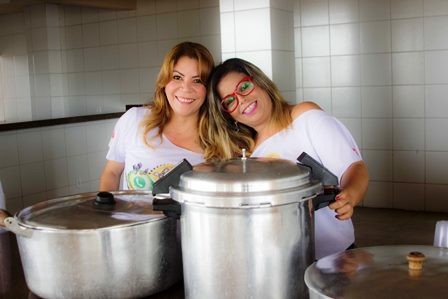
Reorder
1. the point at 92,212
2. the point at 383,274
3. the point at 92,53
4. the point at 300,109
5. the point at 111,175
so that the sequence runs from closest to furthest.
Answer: the point at 383,274
the point at 92,212
the point at 300,109
the point at 111,175
the point at 92,53

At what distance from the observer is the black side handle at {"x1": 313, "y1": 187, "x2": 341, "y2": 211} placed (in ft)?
3.28

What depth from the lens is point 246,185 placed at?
0.88 metres

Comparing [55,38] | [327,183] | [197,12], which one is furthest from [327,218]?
[55,38]

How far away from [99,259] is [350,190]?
0.56 meters

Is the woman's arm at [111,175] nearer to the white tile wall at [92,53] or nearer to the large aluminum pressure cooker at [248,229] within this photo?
the large aluminum pressure cooker at [248,229]

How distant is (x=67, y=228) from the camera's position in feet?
3.41

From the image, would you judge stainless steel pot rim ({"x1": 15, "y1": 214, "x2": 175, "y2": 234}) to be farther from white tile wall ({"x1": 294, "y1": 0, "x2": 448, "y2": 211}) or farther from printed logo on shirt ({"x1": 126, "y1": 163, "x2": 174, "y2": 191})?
white tile wall ({"x1": 294, "y1": 0, "x2": 448, "y2": 211})

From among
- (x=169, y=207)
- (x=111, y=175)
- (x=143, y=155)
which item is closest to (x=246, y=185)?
(x=169, y=207)

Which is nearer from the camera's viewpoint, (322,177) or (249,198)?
(249,198)

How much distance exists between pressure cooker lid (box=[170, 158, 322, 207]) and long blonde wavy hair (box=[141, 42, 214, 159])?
708 mm

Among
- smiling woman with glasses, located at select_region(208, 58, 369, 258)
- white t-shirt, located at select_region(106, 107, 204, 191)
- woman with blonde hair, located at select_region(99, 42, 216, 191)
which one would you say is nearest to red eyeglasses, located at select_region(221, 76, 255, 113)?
smiling woman with glasses, located at select_region(208, 58, 369, 258)

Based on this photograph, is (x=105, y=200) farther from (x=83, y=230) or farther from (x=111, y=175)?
(x=111, y=175)

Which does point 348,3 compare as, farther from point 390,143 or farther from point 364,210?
point 364,210

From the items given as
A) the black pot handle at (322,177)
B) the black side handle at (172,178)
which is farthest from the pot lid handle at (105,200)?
the black pot handle at (322,177)
